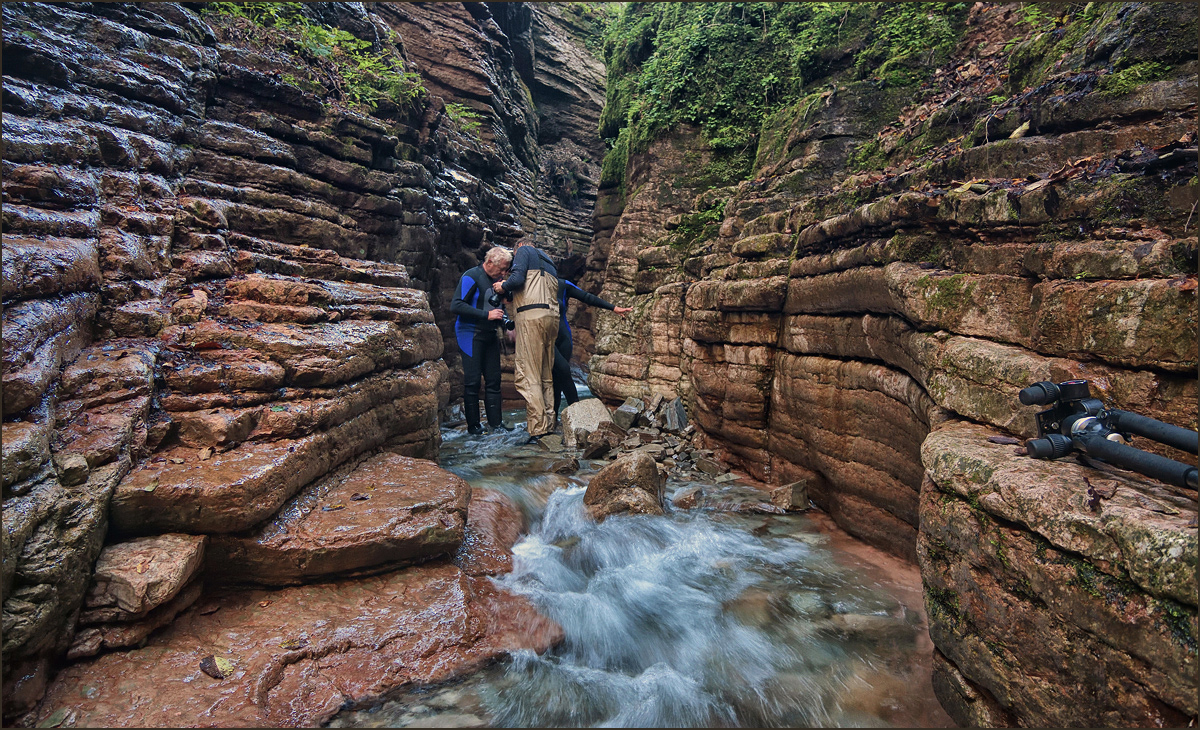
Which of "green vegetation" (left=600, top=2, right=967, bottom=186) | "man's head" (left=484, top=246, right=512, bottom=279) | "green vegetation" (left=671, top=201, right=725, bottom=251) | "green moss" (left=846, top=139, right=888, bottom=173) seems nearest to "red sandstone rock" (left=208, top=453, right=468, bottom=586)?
"man's head" (left=484, top=246, right=512, bottom=279)

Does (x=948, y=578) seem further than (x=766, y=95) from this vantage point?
No

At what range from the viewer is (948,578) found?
2609 mm

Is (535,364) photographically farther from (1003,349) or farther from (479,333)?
(1003,349)

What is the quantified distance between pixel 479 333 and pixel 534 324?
100 cm

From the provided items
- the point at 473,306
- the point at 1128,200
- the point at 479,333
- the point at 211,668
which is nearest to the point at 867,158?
the point at 1128,200

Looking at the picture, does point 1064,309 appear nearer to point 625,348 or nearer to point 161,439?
point 161,439

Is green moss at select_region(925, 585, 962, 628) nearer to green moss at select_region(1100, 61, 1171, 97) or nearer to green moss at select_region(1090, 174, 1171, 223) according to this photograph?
green moss at select_region(1090, 174, 1171, 223)

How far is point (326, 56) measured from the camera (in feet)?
27.9

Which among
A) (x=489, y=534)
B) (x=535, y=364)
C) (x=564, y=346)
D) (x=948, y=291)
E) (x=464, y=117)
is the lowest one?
(x=489, y=534)

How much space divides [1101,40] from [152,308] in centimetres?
803

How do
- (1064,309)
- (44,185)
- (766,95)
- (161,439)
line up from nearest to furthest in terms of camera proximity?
1. (1064,309)
2. (161,439)
3. (44,185)
4. (766,95)

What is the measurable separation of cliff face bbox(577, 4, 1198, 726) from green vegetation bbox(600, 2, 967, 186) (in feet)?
3.48

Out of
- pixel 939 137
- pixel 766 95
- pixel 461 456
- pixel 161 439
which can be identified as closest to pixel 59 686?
pixel 161 439

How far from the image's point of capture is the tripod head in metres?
2.02
